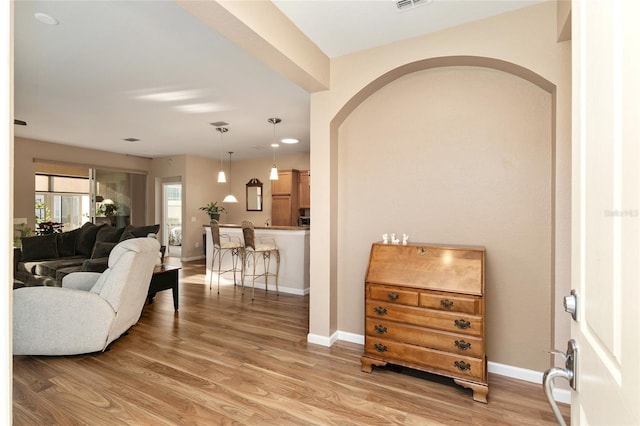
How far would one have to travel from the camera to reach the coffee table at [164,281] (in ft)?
12.9

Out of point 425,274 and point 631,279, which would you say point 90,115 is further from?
point 631,279

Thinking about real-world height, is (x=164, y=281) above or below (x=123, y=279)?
below

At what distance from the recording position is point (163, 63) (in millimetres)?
3141

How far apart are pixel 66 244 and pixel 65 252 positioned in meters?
0.14

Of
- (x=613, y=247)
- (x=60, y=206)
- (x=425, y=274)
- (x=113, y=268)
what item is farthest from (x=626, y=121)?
(x=60, y=206)

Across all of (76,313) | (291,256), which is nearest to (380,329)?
(76,313)

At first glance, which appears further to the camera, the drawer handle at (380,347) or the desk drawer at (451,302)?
the drawer handle at (380,347)

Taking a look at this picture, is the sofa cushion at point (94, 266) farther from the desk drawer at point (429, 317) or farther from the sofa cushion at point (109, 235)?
the desk drawer at point (429, 317)

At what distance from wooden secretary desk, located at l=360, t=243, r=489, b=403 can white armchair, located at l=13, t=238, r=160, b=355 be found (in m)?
2.23

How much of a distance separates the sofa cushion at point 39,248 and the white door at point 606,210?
6688mm

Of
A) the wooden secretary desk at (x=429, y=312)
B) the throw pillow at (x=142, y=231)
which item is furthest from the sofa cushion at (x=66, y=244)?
the wooden secretary desk at (x=429, y=312)

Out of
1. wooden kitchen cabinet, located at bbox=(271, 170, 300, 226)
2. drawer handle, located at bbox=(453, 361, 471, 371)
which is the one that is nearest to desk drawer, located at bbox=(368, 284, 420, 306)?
drawer handle, located at bbox=(453, 361, 471, 371)

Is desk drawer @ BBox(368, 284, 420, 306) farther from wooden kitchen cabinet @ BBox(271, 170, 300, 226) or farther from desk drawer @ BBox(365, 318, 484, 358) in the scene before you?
wooden kitchen cabinet @ BBox(271, 170, 300, 226)

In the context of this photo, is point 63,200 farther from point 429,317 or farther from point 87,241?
point 429,317
